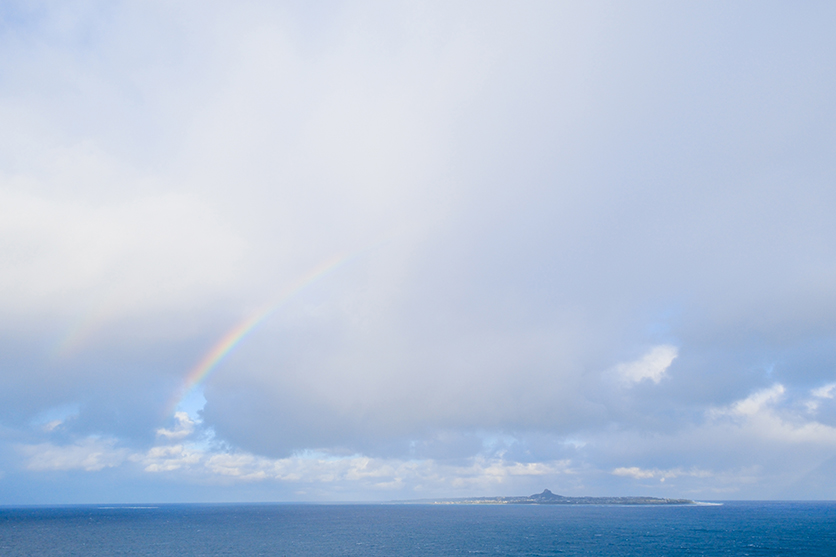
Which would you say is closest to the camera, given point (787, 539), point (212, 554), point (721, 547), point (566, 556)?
point (566, 556)

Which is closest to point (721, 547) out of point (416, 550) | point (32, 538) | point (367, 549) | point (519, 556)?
point (519, 556)

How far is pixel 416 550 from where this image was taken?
143 meters

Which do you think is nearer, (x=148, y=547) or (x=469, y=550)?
(x=469, y=550)

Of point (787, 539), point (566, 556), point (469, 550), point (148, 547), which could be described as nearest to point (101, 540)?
point (148, 547)

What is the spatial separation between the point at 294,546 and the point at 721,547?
132 meters

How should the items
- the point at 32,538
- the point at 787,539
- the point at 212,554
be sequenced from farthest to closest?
the point at 32,538
the point at 787,539
the point at 212,554

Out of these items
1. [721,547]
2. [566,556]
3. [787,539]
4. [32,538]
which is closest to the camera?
[566,556]

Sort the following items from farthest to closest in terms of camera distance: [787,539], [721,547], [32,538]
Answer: [32,538] < [787,539] < [721,547]

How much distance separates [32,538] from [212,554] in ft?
364

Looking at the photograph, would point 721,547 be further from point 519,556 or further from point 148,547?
point 148,547

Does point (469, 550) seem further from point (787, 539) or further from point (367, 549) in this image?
point (787, 539)

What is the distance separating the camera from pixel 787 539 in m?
173

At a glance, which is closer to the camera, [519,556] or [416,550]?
[519,556]

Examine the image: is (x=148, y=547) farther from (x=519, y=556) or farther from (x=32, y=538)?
(x=519, y=556)
